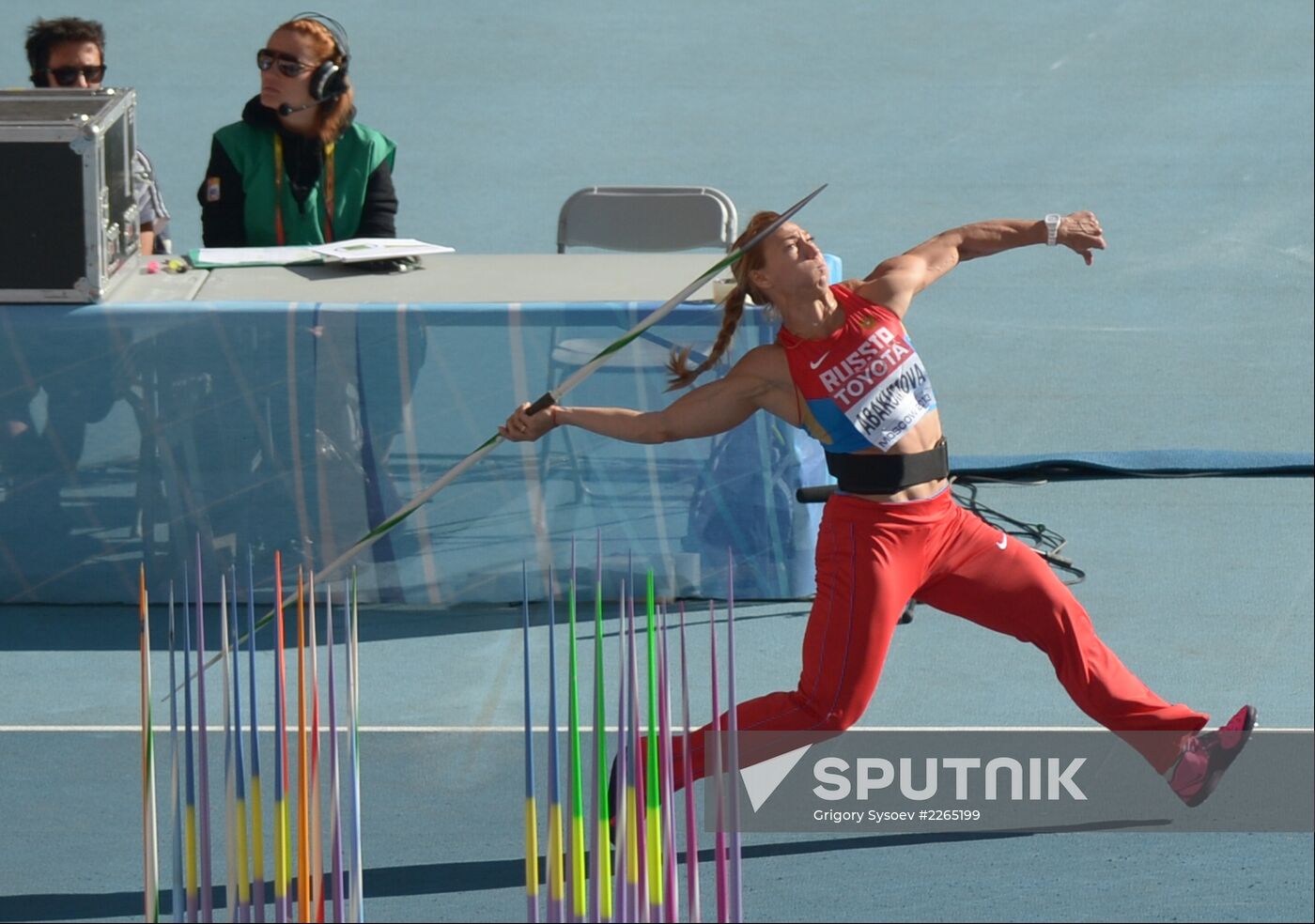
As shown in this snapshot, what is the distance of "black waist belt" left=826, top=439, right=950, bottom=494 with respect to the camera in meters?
5.46

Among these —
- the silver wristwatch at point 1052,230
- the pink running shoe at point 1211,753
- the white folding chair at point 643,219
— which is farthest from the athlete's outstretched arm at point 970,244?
the white folding chair at point 643,219

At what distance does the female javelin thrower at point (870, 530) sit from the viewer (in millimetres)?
5418

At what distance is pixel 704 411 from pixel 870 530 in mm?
543

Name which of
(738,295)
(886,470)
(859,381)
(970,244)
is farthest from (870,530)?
(970,244)

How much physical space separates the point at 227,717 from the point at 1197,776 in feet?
8.96

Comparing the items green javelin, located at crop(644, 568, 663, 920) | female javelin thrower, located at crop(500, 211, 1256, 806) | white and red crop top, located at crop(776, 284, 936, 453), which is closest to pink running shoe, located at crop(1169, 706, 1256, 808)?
female javelin thrower, located at crop(500, 211, 1256, 806)

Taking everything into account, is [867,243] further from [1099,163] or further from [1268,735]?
[1268,735]

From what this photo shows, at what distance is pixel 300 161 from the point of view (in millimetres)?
7688

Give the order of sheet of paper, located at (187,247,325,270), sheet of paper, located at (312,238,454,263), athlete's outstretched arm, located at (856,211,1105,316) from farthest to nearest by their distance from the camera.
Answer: sheet of paper, located at (187,247,325,270) → sheet of paper, located at (312,238,454,263) → athlete's outstretched arm, located at (856,211,1105,316)

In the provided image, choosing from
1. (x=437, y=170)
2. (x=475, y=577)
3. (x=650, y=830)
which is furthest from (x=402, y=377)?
(x=437, y=170)

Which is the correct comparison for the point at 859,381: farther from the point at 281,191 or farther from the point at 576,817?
the point at 281,191

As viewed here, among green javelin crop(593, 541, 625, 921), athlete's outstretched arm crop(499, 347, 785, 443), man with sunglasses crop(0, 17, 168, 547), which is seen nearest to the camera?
green javelin crop(593, 541, 625, 921)

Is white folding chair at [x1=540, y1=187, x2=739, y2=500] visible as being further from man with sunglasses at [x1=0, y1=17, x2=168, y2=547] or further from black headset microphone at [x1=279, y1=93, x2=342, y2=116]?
man with sunglasses at [x1=0, y1=17, x2=168, y2=547]

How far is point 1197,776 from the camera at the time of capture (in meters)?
5.48
